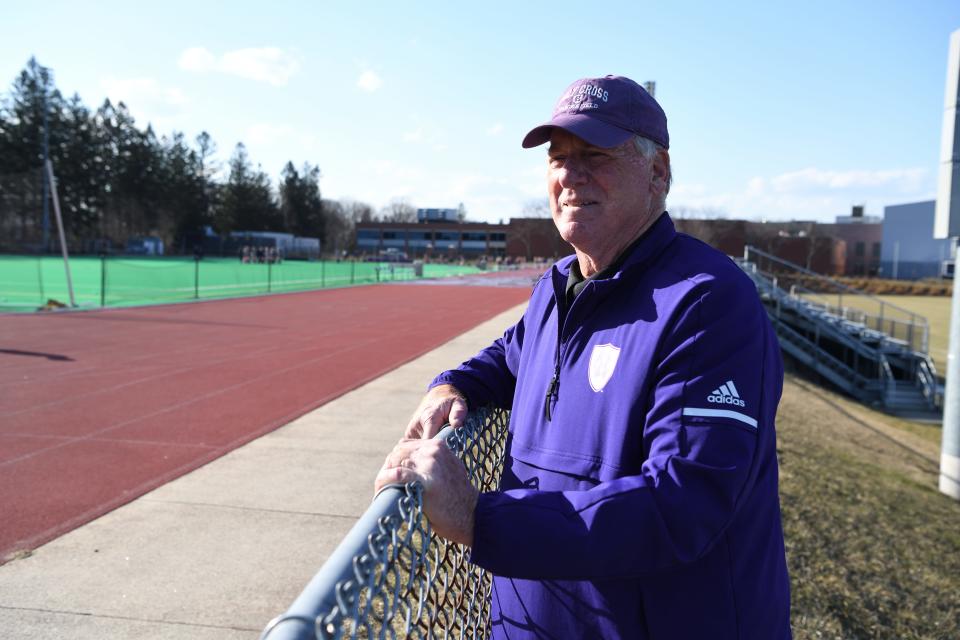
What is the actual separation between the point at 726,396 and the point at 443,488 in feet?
2.11

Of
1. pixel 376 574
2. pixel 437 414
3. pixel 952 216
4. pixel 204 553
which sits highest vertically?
pixel 952 216

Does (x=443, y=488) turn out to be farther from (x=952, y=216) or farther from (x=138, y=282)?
(x=138, y=282)

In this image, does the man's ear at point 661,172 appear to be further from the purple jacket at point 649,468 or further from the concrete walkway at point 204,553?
the concrete walkway at point 204,553

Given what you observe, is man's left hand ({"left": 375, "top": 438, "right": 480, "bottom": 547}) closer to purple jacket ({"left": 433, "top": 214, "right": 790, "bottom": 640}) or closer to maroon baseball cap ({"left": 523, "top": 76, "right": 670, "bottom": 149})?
purple jacket ({"left": 433, "top": 214, "right": 790, "bottom": 640})

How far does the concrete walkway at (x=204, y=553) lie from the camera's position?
383 centimetres

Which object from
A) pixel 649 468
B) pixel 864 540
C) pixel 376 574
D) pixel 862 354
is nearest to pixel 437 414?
pixel 376 574

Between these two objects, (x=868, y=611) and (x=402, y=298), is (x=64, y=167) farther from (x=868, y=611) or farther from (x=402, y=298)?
(x=868, y=611)

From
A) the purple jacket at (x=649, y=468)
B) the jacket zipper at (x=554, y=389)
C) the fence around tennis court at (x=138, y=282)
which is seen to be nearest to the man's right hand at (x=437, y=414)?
the purple jacket at (x=649, y=468)

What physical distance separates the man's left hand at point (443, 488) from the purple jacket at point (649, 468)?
4 cm

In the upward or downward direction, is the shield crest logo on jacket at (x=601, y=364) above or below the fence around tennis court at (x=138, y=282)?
above

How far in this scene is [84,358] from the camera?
1225 centimetres

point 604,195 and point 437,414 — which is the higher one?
point 604,195

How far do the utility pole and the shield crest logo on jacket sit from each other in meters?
11.1

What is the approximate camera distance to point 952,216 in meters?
10.9
